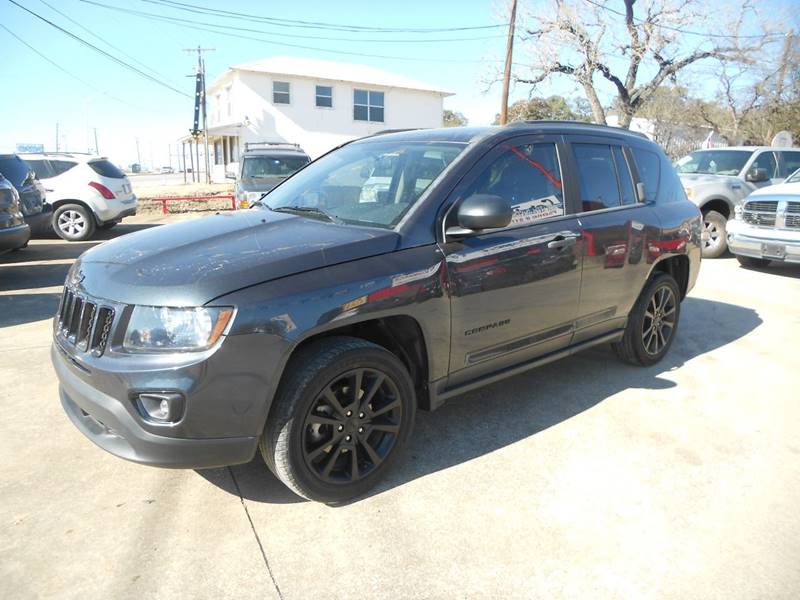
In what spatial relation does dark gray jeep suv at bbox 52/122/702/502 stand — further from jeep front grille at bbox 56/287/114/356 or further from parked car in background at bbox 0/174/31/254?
parked car in background at bbox 0/174/31/254

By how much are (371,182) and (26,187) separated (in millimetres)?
8074

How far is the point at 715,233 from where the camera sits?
411 inches

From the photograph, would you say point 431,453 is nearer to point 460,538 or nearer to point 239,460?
point 460,538

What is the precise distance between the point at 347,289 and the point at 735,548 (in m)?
2.12

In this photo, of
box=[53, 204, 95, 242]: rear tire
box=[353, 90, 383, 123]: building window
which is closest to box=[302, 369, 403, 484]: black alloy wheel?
box=[53, 204, 95, 242]: rear tire

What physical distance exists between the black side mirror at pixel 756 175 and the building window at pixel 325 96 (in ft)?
74.2

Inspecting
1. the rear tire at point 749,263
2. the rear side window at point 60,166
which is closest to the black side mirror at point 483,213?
the rear tire at point 749,263

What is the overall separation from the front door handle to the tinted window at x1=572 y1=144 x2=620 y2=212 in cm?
32

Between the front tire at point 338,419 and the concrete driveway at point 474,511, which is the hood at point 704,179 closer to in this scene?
the concrete driveway at point 474,511

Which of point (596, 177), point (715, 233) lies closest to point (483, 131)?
point (596, 177)

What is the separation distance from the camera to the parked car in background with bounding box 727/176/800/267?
8257 mm

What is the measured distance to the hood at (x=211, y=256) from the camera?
2508mm

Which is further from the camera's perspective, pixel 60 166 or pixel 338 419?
pixel 60 166

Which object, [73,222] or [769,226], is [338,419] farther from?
[73,222]
